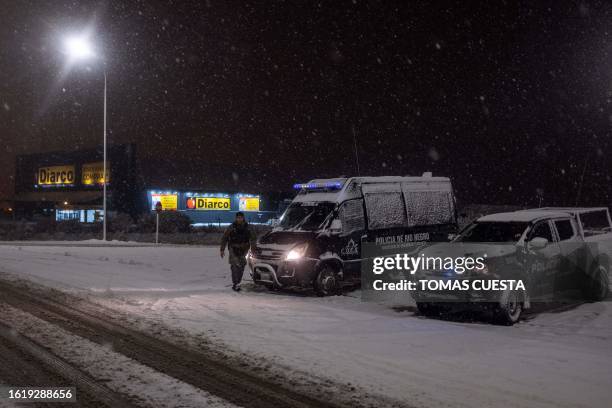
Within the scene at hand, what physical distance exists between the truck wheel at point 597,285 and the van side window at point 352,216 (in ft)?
15.7

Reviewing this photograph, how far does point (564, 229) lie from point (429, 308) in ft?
10.1

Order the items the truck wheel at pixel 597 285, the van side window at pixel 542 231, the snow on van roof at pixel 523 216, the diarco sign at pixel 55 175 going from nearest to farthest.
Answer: the van side window at pixel 542 231
the snow on van roof at pixel 523 216
the truck wheel at pixel 597 285
the diarco sign at pixel 55 175

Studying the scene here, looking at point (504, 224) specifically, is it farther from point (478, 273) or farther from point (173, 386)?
point (173, 386)

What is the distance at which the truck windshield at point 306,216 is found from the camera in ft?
42.0

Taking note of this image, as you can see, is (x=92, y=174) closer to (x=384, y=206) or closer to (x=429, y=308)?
(x=384, y=206)

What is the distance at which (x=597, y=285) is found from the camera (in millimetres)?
11430

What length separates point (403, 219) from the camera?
14.0 meters

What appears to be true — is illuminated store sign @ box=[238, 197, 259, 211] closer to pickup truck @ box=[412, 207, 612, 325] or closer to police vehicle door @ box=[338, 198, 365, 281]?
police vehicle door @ box=[338, 198, 365, 281]

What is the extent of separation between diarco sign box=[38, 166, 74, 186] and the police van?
50.5 metres

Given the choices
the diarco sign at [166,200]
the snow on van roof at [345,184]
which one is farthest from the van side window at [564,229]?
the diarco sign at [166,200]

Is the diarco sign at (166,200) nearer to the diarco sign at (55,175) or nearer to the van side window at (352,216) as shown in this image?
the diarco sign at (55,175)

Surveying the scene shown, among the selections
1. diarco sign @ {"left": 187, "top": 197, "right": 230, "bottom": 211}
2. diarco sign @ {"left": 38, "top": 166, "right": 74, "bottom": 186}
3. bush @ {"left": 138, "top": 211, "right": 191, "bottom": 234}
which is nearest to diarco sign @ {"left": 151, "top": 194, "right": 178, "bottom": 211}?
diarco sign @ {"left": 187, "top": 197, "right": 230, "bottom": 211}

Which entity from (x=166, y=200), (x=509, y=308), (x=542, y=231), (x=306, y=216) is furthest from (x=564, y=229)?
(x=166, y=200)

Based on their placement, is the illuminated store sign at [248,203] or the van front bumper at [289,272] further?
the illuminated store sign at [248,203]
